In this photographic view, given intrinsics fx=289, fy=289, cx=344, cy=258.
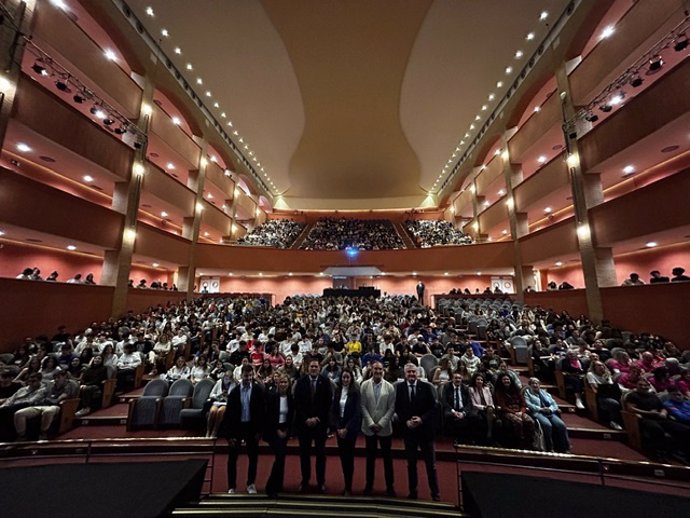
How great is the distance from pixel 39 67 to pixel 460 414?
1244 centimetres

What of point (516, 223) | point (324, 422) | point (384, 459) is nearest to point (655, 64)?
point (516, 223)

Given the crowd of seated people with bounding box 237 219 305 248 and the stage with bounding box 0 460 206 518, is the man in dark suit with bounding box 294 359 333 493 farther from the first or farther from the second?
the crowd of seated people with bounding box 237 219 305 248

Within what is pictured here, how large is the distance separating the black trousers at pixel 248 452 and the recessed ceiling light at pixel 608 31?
13.4 meters

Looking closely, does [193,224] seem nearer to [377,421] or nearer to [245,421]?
[245,421]

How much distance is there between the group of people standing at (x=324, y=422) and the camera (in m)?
2.82

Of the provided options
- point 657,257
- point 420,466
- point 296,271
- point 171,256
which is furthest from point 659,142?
point 171,256

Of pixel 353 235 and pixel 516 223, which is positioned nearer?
pixel 516 223

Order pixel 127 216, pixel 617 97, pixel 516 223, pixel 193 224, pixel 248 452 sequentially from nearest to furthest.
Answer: pixel 248 452 < pixel 617 97 < pixel 127 216 < pixel 516 223 < pixel 193 224

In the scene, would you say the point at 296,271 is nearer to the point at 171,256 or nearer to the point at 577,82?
the point at 171,256

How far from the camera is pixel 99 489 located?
1.74m

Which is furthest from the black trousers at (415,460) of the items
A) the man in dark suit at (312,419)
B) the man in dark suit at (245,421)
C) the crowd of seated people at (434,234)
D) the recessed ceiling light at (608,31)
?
the crowd of seated people at (434,234)

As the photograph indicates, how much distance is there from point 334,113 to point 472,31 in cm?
833

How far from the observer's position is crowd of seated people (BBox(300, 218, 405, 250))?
2102cm

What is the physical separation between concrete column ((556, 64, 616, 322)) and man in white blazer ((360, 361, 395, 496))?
952cm
